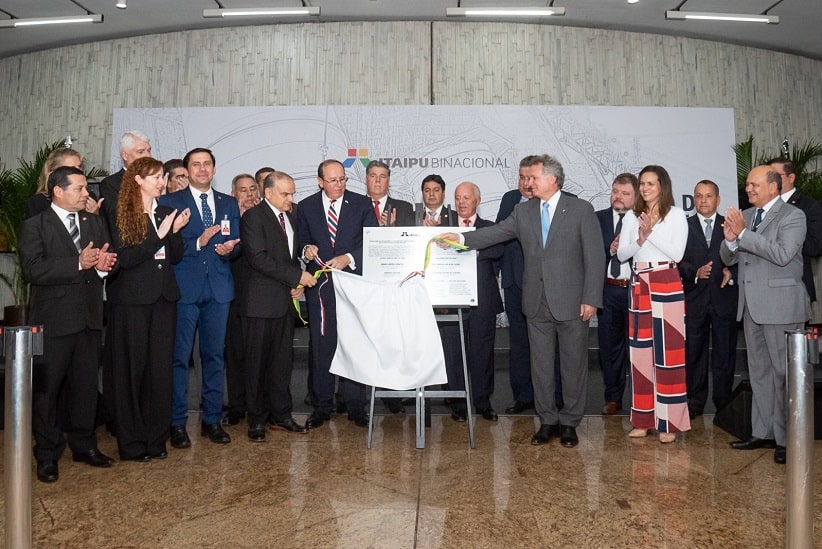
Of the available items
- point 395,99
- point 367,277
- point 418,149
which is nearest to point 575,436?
point 367,277

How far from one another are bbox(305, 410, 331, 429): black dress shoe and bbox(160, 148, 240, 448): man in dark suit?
0.54 m

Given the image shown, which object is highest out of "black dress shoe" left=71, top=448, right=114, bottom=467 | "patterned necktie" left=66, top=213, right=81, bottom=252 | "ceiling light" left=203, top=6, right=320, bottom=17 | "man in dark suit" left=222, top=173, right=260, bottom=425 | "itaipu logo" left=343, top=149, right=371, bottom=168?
"ceiling light" left=203, top=6, right=320, bottom=17

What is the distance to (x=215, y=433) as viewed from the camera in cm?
446

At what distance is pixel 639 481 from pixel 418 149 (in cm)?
625

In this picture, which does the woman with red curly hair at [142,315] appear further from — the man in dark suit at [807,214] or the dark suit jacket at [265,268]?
the man in dark suit at [807,214]

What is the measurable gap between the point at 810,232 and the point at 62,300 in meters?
4.44

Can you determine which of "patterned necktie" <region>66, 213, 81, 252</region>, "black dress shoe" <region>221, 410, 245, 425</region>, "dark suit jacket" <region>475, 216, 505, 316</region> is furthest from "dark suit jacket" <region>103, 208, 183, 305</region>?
"dark suit jacket" <region>475, 216, 505, 316</region>

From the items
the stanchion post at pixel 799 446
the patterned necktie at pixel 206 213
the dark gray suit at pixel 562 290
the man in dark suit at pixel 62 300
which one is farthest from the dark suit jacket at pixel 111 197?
the stanchion post at pixel 799 446

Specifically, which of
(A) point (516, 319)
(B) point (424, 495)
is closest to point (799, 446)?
(B) point (424, 495)

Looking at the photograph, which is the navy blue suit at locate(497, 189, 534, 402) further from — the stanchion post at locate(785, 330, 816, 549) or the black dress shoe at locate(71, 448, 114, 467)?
the stanchion post at locate(785, 330, 816, 549)

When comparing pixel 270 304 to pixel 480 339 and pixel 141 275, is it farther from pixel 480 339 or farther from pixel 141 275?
pixel 480 339

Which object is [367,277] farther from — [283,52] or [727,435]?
[283,52]

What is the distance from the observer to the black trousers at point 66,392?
3684 mm

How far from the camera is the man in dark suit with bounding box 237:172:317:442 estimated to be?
4.52m
